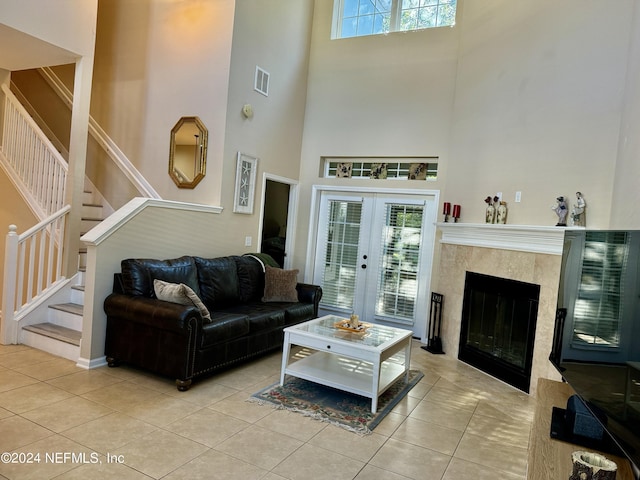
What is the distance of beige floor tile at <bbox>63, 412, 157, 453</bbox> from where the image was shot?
2457 mm

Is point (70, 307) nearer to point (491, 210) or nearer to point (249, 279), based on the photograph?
point (249, 279)

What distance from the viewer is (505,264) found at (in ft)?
14.1

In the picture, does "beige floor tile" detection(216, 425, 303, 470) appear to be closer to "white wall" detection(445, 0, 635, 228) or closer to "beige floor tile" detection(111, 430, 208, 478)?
"beige floor tile" detection(111, 430, 208, 478)

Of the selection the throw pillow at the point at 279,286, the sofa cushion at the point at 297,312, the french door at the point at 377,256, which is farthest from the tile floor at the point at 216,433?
the french door at the point at 377,256

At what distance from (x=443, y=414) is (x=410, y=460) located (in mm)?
831

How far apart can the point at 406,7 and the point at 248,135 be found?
9.43ft

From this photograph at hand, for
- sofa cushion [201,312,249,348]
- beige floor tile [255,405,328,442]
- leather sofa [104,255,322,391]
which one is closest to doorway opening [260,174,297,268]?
leather sofa [104,255,322,391]

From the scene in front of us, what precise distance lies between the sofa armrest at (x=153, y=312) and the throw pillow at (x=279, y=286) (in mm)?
1552

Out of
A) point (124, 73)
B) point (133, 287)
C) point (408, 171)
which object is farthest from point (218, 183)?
point (408, 171)

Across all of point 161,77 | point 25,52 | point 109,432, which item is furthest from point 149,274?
point 161,77

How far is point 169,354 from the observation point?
3324mm

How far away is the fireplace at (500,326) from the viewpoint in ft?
13.2

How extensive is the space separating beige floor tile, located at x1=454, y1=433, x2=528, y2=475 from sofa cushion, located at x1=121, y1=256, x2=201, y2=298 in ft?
8.94

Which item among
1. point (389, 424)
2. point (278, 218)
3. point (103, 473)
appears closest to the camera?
point (103, 473)
